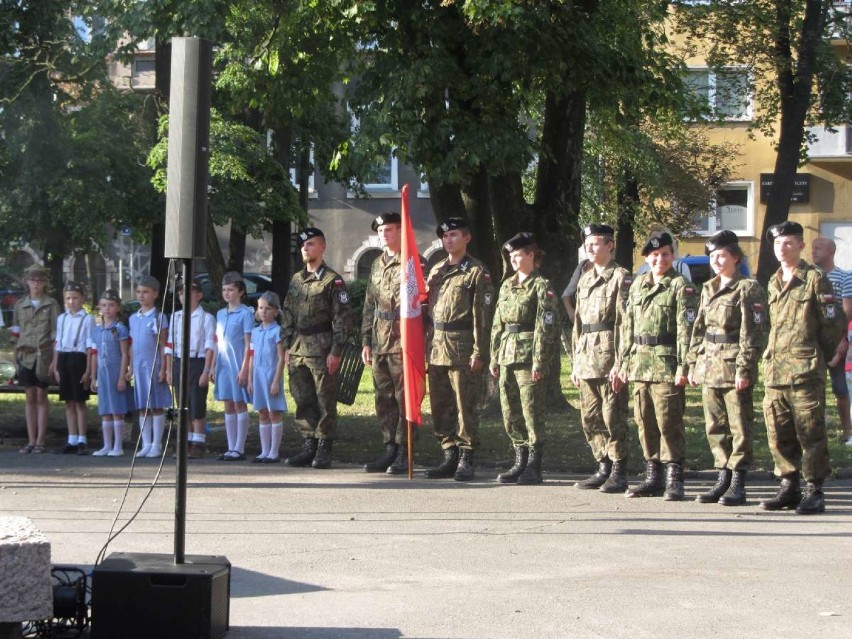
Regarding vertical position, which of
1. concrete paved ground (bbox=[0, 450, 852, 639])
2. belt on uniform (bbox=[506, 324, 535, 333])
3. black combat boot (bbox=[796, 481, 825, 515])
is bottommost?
concrete paved ground (bbox=[0, 450, 852, 639])

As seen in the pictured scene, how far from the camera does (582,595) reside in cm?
688

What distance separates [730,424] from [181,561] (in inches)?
206

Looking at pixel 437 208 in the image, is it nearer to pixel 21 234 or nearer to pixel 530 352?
pixel 530 352

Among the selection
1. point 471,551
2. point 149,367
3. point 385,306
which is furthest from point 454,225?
point 471,551

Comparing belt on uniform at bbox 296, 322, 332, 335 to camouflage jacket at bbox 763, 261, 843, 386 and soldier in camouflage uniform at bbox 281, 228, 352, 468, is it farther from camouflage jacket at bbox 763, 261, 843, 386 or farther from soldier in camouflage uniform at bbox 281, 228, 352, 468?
camouflage jacket at bbox 763, 261, 843, 386

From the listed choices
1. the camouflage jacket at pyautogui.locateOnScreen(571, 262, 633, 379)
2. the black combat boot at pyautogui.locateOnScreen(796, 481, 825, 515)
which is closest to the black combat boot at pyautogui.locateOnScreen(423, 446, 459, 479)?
the camouflage jacket at pyautogui.locateOnScreen(571, 262, 633, 379)

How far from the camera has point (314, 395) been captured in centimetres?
1221

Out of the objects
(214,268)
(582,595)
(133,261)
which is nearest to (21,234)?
(214,268)

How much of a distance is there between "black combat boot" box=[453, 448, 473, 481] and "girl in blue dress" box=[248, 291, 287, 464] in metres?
2.03

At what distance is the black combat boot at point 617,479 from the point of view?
10.5m

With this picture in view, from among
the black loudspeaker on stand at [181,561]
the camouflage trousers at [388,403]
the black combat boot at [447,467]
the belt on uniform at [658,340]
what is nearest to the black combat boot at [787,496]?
the belt on uniform at [658,340]

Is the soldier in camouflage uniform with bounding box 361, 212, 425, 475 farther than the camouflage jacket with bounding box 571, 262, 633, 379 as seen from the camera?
Yes

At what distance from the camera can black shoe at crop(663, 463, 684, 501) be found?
10.1m

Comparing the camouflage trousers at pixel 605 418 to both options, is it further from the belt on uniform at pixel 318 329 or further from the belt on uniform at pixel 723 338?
the belt on uniform at pixel 318 329
